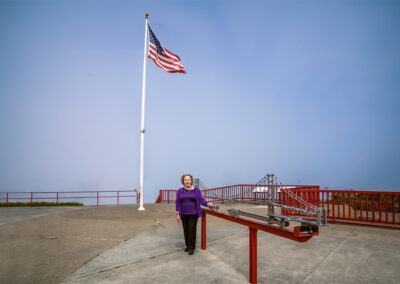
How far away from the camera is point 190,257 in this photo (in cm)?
509

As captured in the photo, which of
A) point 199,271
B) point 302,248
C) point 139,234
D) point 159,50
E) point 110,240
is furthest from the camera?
point 159,50

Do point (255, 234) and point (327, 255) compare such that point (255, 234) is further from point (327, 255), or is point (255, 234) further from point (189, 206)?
point (327, 255)

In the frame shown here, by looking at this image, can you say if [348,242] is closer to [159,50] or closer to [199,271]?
Answer: [199,271]

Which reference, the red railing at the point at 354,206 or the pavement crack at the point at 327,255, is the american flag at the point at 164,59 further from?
the pavement crack at the point at 327,255

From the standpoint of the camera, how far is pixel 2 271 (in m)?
4.63

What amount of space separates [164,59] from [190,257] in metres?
11.4

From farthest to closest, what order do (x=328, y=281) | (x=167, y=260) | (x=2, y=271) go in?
(x=167, y=260), (x=2, y=271), (x=328, y=281)

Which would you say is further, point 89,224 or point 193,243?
point 89,224

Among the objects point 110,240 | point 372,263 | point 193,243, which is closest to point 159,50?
point 110,240

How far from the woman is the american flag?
9.92m

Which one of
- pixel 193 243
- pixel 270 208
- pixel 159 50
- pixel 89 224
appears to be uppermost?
pixel 159 50

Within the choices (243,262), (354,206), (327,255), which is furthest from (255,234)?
(354,206)

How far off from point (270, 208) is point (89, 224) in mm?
7421

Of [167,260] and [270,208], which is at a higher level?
[270,208]
